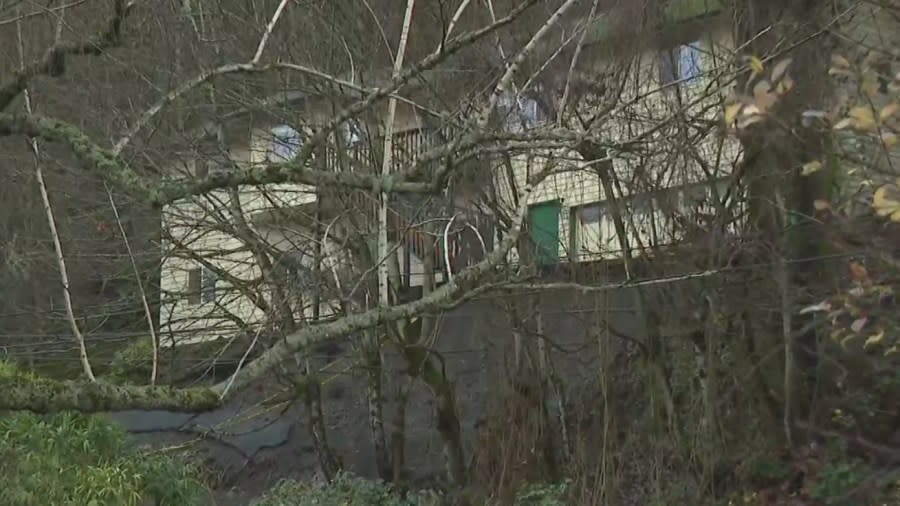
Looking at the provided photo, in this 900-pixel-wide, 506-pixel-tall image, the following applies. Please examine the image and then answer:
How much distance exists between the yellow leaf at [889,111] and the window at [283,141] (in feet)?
23.5

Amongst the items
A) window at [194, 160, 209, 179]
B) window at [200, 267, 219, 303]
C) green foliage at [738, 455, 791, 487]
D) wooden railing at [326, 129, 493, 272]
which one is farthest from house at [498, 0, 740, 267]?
window at [200, 267, 219, 303]

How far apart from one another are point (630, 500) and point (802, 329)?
2.29m

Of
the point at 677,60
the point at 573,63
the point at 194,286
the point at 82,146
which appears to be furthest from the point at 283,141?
Answer: the point at 82,146

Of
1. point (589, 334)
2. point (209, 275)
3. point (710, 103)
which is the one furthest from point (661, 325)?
point (209, 275)

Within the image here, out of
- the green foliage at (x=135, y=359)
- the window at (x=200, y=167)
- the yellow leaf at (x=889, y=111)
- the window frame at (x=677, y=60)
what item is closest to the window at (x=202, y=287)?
the green foliage at (x=135, y=359)

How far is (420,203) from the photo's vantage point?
934cm

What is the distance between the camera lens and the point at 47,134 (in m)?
4.77

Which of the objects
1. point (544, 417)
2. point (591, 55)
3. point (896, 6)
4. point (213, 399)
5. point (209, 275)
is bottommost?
point (544, 417)

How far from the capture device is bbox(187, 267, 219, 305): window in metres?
11.2

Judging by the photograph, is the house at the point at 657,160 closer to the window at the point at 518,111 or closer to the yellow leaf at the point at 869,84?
the window at the point at 518,111

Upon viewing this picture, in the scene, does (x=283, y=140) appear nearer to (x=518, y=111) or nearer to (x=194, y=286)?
(x=194, y=286)

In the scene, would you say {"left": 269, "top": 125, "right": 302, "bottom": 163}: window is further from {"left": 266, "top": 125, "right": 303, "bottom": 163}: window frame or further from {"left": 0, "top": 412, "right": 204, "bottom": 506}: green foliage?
{"left": 0, "top": 412, "right": 204, "bottom": 506}: green foliage

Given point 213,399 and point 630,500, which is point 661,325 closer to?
point 630,500

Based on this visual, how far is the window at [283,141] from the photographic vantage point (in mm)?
10289
